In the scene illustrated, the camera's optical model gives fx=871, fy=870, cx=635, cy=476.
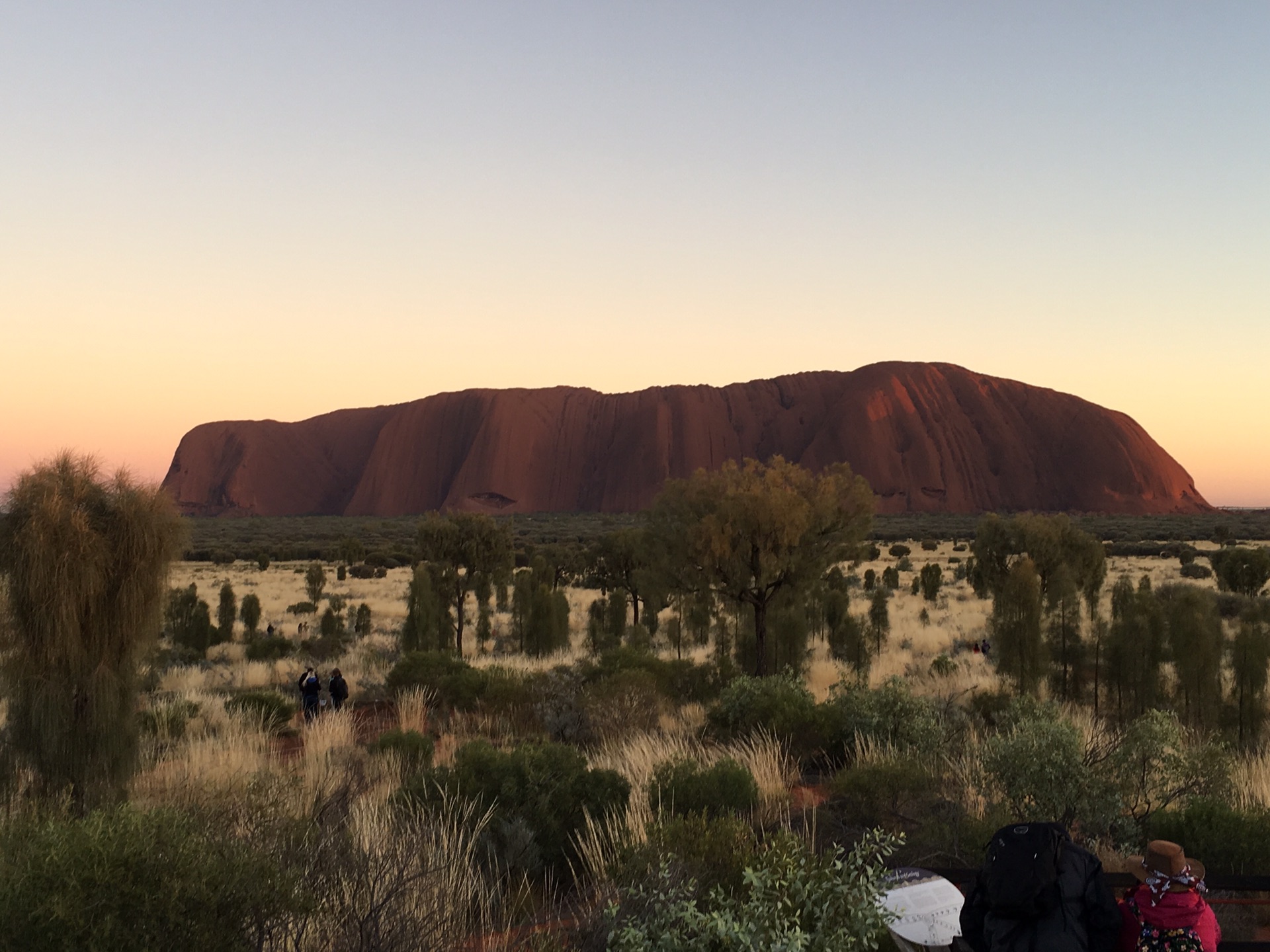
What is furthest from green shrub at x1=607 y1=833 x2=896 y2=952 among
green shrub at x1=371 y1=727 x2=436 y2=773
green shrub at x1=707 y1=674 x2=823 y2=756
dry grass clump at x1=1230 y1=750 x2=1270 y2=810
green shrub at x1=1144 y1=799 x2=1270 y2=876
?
green shrub at x1=707 y1=674 x2=823 y2=756

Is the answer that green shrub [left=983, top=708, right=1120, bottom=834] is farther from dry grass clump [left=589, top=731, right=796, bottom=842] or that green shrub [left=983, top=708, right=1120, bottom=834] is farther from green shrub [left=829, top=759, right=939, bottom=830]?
dry grass clump [left=589, top=731, right=796, bottom=842]

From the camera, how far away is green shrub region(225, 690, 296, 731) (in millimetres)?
12070

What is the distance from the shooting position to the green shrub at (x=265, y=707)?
12.1 meters

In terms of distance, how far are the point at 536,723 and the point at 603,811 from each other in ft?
18.5

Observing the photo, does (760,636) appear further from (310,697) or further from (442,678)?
(310,697)

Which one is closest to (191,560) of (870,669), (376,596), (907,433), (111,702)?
(376,596)

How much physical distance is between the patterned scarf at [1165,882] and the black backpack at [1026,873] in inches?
16.7

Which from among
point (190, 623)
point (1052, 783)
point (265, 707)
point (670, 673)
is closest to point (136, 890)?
point (1052, 783)

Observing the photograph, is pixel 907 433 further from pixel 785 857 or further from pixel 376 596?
pixel 785 857

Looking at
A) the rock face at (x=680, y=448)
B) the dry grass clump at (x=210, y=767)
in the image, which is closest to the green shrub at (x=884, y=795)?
the dry grass clump at (x=210, y=767)

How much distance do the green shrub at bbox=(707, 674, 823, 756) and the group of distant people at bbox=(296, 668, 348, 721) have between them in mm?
5930

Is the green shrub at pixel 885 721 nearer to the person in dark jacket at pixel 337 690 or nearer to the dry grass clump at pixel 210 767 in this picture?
the dry grass clump at pixel 210 767

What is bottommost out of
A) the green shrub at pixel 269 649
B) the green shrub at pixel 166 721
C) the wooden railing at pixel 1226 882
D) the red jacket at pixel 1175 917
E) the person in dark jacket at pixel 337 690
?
the green shrub at pixel 269 649

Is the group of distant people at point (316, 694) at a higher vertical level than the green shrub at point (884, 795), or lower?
lower
